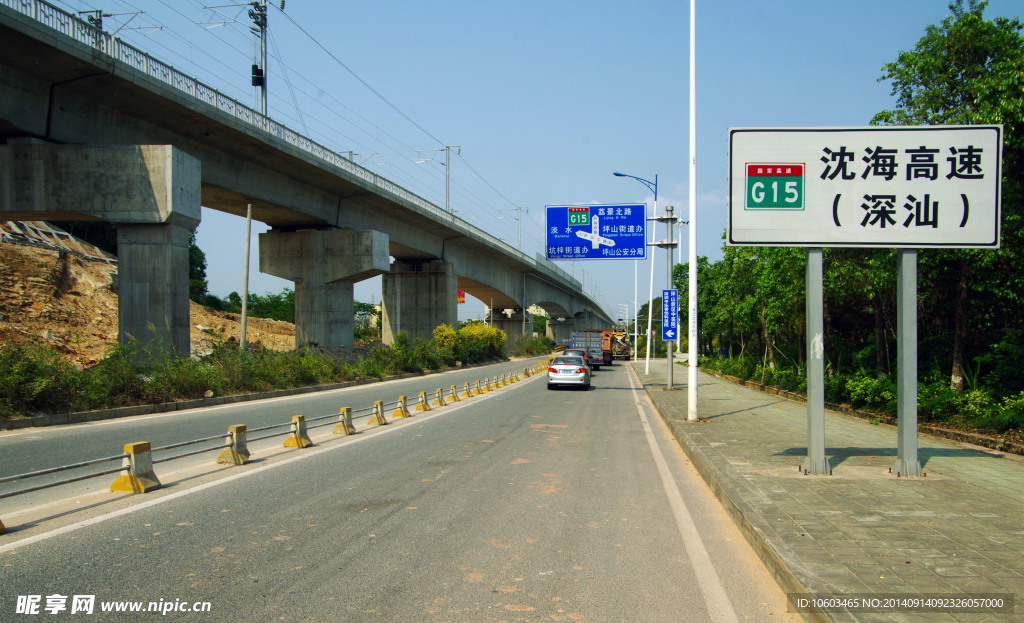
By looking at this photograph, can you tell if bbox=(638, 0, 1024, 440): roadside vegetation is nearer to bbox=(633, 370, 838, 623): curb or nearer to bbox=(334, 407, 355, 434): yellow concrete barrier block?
bbox=(633, 370, 838, 623): curb

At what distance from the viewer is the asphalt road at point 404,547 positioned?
437cm

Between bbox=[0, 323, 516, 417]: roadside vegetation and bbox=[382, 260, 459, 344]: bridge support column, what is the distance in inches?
637

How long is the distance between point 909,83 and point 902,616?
514 inches

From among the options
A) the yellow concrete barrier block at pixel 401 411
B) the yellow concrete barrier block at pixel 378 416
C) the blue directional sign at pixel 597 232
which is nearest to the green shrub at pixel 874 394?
the yellow concrete barrier block at pixel 401 411

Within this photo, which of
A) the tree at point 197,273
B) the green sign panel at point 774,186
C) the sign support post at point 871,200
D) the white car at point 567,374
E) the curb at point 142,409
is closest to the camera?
the sign support post at point 871,200

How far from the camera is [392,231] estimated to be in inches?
1613

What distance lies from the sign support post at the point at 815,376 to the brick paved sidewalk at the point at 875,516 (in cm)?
24

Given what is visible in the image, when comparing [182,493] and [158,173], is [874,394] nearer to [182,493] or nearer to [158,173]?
[182,493]

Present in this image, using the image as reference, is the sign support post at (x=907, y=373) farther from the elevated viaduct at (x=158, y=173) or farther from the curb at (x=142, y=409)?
the elevated viaduct at (x=158, y=173)

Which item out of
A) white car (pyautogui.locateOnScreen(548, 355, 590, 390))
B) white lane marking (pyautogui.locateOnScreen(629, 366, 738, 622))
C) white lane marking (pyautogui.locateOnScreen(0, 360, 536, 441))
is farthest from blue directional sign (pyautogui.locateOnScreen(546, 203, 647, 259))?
white lane marking (pyautogui.locateOnScreen(629, 366, 738, 622))

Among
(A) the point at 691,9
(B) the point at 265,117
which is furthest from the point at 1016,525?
(B) the point at 265,117

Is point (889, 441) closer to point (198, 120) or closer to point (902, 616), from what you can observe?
point (902, 616)

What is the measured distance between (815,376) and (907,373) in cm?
102

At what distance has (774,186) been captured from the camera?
8.51 meters
